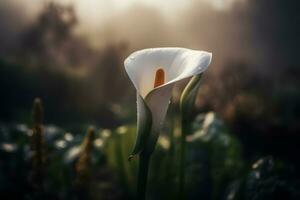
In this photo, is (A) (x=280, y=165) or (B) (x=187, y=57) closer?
(B) (x=187, y=57)

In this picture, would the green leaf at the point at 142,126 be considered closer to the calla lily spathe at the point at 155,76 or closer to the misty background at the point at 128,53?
the calla lily spathe at the point at 155,76

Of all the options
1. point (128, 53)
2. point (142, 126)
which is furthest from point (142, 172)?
point (128, 53)

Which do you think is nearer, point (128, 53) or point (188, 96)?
point (188, 96)

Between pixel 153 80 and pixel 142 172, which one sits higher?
pixel 153 80

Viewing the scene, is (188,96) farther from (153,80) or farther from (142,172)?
(142,172)

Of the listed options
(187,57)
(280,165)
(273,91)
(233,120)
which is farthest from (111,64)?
(187,57)

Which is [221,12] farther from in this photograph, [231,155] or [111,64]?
[231,155]

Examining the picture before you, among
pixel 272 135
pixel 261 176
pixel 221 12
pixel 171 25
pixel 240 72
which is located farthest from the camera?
pixel 221 12
